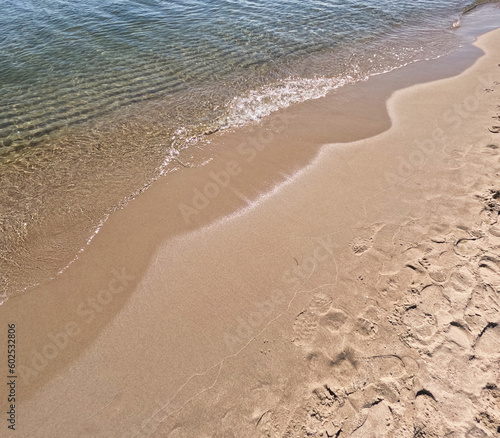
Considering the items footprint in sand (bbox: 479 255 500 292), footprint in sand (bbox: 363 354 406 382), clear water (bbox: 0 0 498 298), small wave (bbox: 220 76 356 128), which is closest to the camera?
footprint in sand (bbox: 363 354 406 382)

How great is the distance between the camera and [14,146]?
26.2ft

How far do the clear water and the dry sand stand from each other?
1.42 meters

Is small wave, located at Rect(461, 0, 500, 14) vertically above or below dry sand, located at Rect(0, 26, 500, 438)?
above

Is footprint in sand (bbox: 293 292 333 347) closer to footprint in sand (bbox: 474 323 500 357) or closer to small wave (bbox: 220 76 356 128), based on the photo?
footprint in sand (bbox: 474 323 500 357)

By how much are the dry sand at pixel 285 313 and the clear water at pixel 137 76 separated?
142 centimetres

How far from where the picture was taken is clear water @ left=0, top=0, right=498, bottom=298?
6762mm

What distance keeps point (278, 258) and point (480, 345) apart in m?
3.06

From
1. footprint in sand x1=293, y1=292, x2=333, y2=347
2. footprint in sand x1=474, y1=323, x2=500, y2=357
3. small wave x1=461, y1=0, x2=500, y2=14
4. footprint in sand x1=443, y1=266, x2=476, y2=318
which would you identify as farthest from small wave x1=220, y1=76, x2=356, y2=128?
small wave x1=461, y1=0, x2=500, y2=14

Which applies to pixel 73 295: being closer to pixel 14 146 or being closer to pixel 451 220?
pixel 14 146

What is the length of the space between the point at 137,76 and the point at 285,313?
9.77 meters

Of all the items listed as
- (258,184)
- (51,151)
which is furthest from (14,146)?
(258,184)

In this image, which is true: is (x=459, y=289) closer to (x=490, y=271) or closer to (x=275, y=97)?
(x=490, y=271)

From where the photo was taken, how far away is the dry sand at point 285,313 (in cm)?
381

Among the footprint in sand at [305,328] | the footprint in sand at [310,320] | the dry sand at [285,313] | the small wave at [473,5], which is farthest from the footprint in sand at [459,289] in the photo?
the small wave at [473,5]
